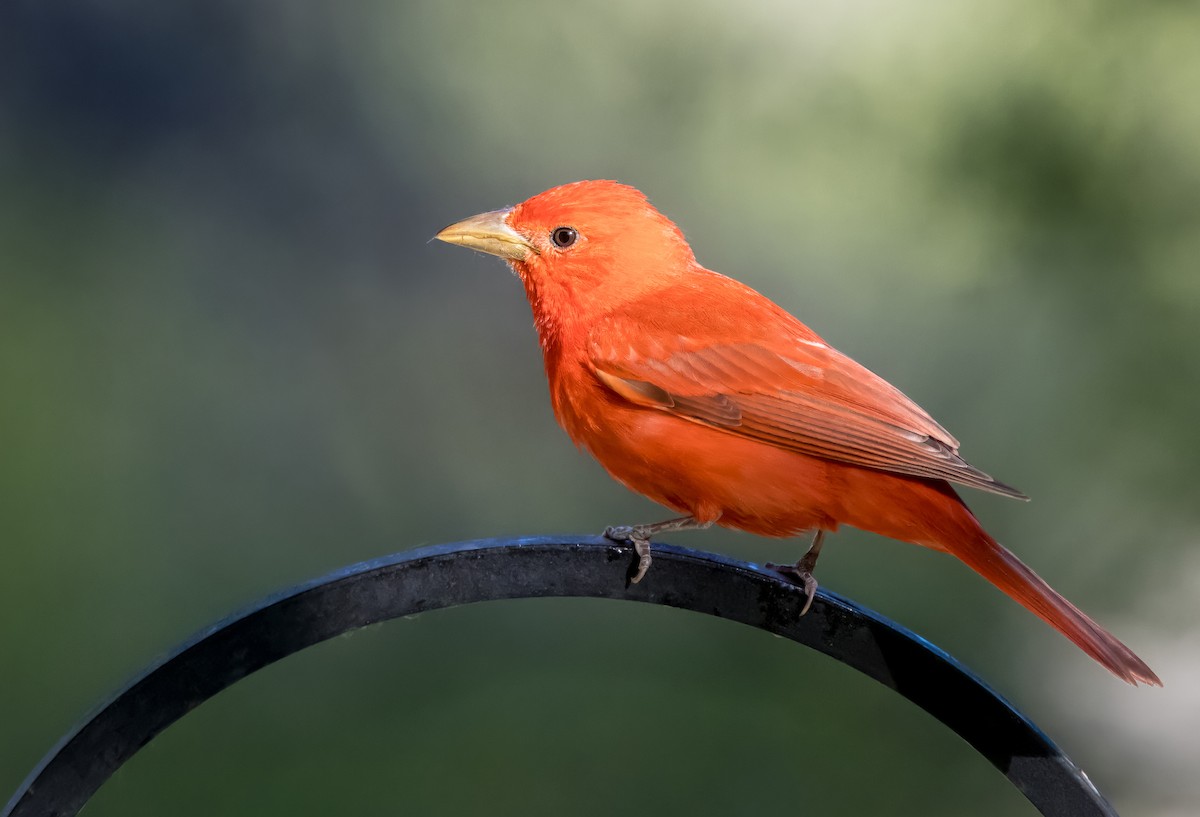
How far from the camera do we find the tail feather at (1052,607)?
1.84m

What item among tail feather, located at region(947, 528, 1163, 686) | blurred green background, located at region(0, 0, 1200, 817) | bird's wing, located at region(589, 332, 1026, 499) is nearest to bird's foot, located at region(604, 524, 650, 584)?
bird's wing, located at region(589, 332, 1026, 499)

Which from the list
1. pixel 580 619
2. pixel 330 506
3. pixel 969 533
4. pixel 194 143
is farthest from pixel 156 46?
pixel 969 533

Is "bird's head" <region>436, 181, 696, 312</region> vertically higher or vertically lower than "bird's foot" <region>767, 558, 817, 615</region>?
higher

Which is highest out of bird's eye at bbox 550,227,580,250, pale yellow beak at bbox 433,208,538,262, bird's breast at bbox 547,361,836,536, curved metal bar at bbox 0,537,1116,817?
bird's eye at bbox 550,227,580,250

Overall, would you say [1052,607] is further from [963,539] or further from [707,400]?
[707,400]

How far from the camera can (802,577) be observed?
2.10 meters

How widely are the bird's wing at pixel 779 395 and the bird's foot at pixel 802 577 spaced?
0.19 m

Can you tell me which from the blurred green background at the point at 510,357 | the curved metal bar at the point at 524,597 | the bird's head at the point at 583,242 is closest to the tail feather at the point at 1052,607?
the curved metal bar at the point at 524,597

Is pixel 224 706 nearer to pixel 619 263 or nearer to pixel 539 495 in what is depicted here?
pixel 539 495

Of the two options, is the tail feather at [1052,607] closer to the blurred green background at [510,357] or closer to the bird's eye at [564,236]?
the bird's eye at [564,236]

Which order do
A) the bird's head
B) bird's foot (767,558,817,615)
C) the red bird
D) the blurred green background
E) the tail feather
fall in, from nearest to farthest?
the tail feather < bird's foot (767,558,817,615) < the red bird < the bird's head < the blurred green background

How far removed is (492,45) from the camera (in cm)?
452

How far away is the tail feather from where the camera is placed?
184cm

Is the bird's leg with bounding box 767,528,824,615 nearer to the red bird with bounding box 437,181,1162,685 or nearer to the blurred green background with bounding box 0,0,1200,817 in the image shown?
the red bird with bounding box 437,181,1162,685
